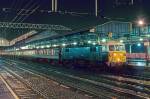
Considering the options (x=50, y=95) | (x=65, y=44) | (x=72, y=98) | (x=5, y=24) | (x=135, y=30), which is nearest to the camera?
(x=72, y=98)

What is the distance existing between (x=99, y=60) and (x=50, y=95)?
19958 millimetres

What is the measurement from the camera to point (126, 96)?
16016 mm

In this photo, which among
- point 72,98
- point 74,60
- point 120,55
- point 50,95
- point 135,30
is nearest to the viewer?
point 72,98

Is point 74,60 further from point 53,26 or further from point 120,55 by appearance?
point 53,26

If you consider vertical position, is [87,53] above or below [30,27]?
below

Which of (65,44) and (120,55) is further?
(65,44)

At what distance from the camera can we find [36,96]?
16.5m

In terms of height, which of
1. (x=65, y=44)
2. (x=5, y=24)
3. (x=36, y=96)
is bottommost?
(x=36, y=96)

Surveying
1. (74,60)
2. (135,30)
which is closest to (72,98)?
(74,60)

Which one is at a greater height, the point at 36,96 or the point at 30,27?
the point at 30,27

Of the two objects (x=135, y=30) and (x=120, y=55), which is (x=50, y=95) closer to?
(x=120, y=55)

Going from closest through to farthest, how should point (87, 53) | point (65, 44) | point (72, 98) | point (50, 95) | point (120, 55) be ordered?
1. point (72, 98)
2. point (50, 95)
3. point (120, 55)
4. point (87, 53)
5. point (65, 44)

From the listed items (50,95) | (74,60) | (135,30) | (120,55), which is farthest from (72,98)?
(135,30)

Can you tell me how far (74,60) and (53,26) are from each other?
38.1 metres
